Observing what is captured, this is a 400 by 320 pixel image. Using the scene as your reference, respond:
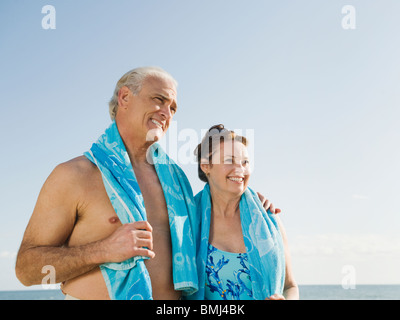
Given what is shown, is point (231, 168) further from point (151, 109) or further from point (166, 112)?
point (151, 109)

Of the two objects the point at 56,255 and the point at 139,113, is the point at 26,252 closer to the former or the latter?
the point at 56,255

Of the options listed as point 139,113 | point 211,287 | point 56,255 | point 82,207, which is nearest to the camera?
point 56,255

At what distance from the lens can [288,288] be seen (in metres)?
3.75

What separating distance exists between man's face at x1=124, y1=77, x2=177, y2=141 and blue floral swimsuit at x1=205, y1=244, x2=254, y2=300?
4.23 ft

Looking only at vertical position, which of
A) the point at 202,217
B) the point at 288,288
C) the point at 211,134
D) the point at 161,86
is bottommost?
the point at 288,288

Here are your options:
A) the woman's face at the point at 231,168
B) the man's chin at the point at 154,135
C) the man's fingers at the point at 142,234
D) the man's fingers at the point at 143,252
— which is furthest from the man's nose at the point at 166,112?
the man's fingers at the point at 143,252

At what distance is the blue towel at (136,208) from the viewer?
10.2 feet

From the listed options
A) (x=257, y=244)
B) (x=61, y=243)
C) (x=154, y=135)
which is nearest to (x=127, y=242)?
(x=61, y=243)

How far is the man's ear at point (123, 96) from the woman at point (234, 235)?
89 cm

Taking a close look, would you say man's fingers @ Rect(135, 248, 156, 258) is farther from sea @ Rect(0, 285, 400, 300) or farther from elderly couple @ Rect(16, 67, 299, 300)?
sea @ Rect(0, 285, 400, 300)

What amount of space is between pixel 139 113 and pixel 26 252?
62.5 inches

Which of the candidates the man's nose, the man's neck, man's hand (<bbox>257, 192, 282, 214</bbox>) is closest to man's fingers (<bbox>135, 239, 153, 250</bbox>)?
the man's neck
